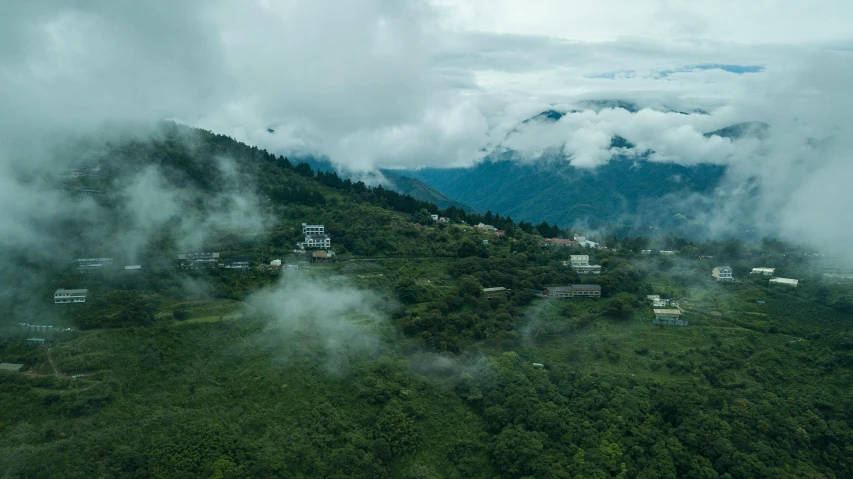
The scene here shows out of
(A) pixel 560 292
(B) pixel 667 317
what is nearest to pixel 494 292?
(A) pixel 560 292

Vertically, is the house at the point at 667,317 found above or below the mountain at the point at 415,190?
below

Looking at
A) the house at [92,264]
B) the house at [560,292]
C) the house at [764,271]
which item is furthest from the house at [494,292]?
the house at [92,264]

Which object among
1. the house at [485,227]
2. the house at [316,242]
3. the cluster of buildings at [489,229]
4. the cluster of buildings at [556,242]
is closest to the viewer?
the house at [316,242]

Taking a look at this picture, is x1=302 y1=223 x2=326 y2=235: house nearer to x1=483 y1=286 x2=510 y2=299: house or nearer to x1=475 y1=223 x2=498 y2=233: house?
x1=475 y1=223 x2=498 y2=233: house

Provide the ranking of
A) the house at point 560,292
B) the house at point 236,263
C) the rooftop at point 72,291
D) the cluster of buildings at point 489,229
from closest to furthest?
Result: the rooftop at point 72,291
the house at point 560,292
the house at point 236,263
the cluster of buildings at point 489,229

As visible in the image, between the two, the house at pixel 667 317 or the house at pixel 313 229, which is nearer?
the house at pixel 667 317

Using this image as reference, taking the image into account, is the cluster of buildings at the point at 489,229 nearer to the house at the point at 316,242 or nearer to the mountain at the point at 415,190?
the house at the point at 316,242

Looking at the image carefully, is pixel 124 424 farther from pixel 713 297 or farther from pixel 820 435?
pixel 713 297
